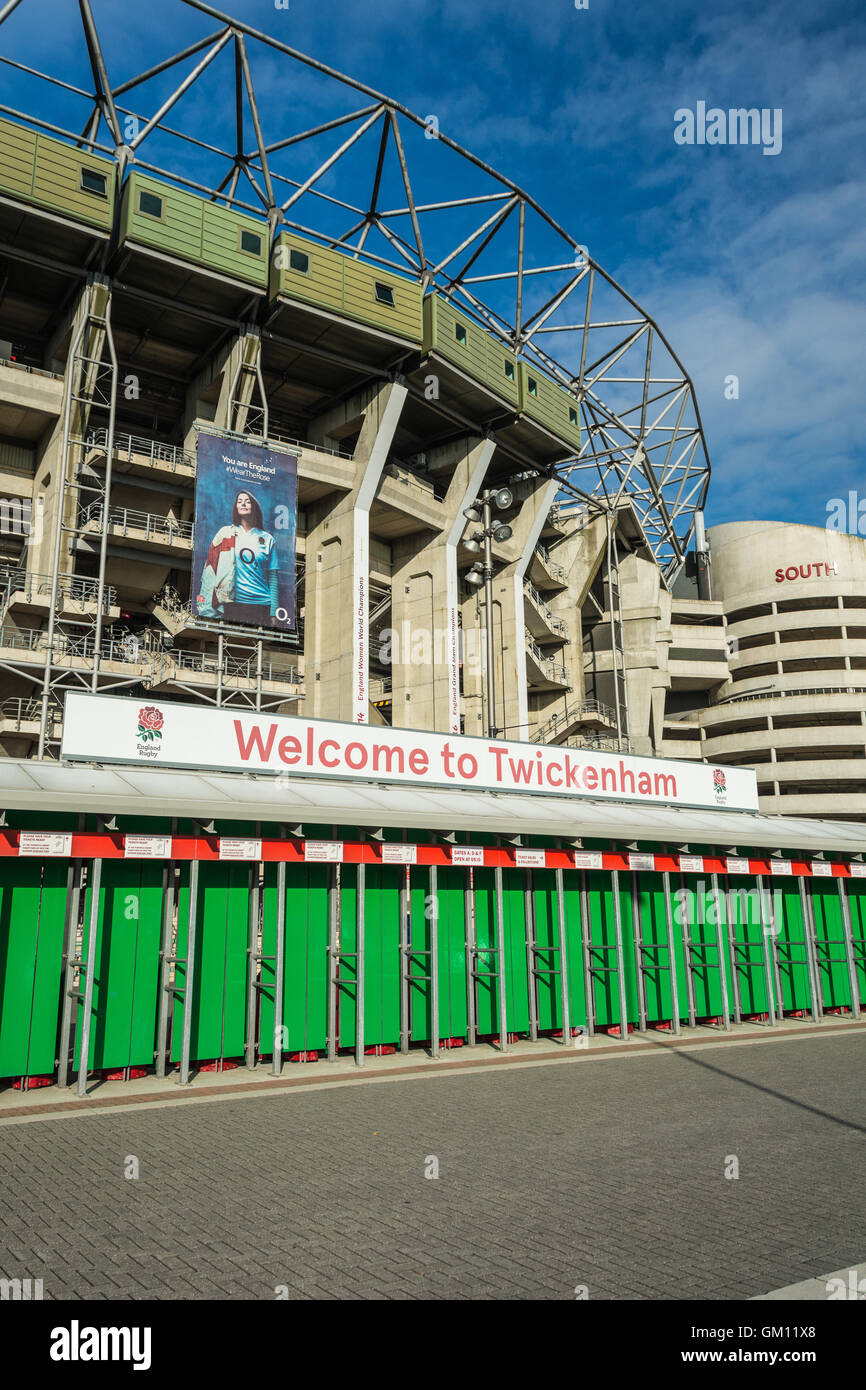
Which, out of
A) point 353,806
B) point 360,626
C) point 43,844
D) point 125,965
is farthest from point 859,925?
point 360,626

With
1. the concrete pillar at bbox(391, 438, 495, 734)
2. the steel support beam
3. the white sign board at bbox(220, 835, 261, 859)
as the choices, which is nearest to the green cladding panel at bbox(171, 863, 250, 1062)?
the white sign board at bbox(220, 835, 261, 859)

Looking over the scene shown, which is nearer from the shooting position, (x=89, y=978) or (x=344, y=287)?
(x=89, y=978)

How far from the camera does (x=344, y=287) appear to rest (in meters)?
39.0

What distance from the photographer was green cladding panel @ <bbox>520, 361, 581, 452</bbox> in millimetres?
47125

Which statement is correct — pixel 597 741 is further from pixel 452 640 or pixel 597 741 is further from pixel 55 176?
pixel 55 176

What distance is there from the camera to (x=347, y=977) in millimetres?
Result: 16188

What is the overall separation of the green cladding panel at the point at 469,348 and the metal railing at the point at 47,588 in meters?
17.4

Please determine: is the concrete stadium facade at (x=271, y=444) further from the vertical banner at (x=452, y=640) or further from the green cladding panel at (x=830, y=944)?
the green cladding panel at (x=830, y=944)

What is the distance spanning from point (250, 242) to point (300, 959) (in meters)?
31.0

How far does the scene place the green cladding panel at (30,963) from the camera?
12930 millimetres

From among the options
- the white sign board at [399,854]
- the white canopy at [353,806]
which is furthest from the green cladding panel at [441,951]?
the white canopy at [353,806]

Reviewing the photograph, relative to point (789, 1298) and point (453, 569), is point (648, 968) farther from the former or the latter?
point (453, 569)

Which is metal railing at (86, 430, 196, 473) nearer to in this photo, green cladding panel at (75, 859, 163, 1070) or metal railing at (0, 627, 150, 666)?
metal railing at (0, 627, 150, 666)
